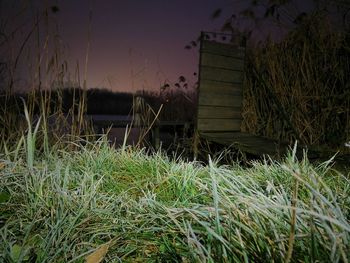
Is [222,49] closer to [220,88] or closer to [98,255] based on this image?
[220,88]

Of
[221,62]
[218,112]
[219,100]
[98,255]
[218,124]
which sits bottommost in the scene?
[98,255]

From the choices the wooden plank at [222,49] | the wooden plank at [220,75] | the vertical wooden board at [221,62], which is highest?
the wooden plank at [222,49]

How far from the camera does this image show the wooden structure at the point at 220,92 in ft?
12.6

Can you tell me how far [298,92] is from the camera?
398cm

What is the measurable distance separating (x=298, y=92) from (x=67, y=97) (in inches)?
99.1

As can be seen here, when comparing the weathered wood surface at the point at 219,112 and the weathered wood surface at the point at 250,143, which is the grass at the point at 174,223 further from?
the weathered wood surface at the point at 219,112

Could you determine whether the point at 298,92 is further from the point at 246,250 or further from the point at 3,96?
the point at 246,250

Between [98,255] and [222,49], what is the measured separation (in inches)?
130

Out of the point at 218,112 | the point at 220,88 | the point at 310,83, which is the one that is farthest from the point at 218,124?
the point at 310,83

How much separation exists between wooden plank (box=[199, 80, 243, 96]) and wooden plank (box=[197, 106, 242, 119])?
17 cm

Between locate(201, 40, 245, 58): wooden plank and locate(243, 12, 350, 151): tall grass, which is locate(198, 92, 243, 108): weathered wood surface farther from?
locate(201, 40, 245, 58): wooden plank

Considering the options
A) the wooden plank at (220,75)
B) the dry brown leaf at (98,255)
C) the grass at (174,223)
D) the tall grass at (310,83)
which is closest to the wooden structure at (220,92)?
the wooden plank at (220,75)

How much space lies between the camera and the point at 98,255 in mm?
1058

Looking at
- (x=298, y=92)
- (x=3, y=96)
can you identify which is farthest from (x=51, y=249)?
(x=298, y=92)
